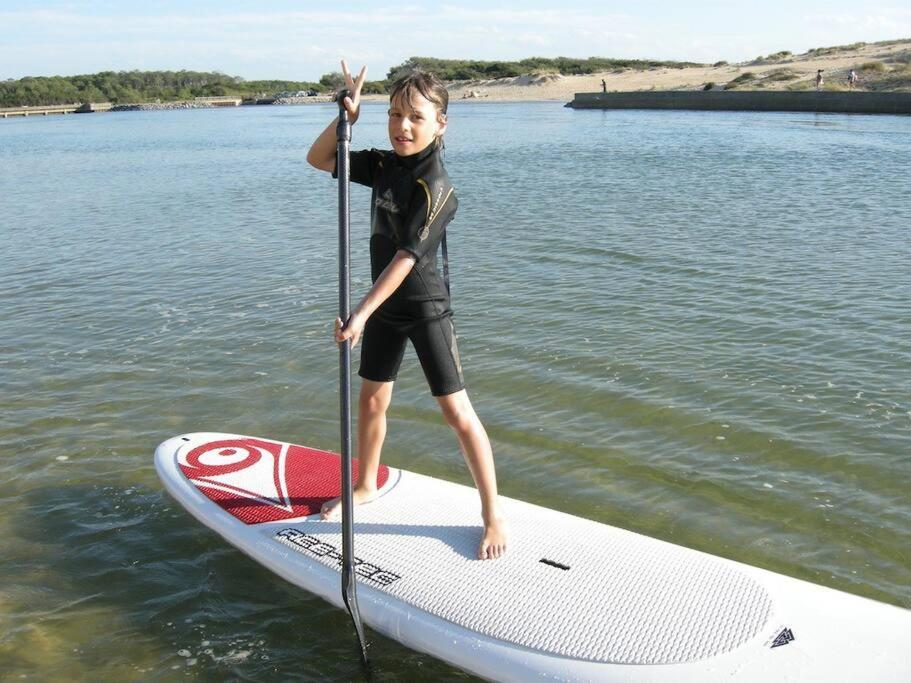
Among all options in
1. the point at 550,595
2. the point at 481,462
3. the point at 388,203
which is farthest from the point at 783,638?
the point at 388,203

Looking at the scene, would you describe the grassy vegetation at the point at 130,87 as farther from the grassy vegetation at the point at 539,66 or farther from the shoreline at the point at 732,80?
the grassy vegetation at the point at 539,66

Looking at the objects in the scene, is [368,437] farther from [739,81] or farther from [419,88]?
[739,81]

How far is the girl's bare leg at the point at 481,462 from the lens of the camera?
3.99 meters

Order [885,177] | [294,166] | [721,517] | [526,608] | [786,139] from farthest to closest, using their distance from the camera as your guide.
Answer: [786,139], [294,166], [885,177], [721,517], [526,608]

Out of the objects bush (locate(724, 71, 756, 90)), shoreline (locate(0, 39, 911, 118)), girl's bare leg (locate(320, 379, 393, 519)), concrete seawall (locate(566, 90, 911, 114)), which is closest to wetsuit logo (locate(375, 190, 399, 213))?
girl's bare leg (locate(320, 379, 393, 519))

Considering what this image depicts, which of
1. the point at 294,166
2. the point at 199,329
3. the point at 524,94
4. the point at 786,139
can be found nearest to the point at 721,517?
the point at 199,329

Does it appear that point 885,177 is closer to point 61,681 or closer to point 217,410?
point 217,410

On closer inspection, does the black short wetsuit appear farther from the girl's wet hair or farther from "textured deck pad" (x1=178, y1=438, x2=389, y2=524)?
"textured deck pad" (x1=178, y1=438, x2=389, y2=524)

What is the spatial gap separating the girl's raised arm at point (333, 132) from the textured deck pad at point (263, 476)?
174 cm

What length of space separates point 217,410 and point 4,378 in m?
2.29

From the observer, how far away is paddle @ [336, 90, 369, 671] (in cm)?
365

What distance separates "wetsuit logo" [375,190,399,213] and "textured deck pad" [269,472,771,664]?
5.20 ft

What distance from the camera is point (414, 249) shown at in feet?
12.1

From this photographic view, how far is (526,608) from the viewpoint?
11.8 feet
